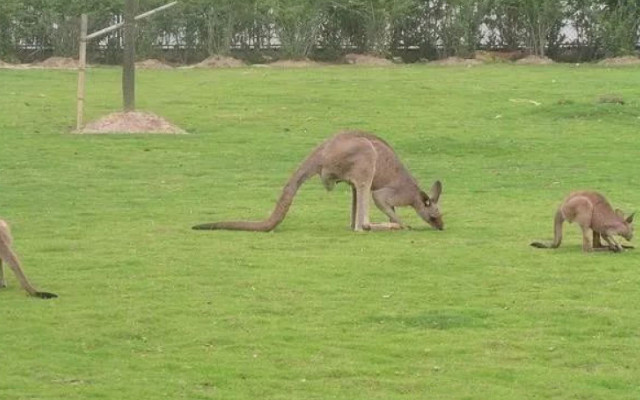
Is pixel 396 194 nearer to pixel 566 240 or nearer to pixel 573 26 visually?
pixel 566 240

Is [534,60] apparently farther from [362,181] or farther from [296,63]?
[362,181]

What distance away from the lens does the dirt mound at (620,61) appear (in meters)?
43.2

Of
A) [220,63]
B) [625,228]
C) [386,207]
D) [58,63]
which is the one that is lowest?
[58,63]

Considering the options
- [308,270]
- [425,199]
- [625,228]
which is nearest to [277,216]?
[425,199]

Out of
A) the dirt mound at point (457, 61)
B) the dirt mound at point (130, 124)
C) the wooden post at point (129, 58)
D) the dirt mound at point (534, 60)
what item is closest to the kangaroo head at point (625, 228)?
the dirt mound at point (130, 124)

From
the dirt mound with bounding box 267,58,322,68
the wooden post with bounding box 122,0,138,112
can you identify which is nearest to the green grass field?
the wooden post with bounding box 122,0,138,112

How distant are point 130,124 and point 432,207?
435 inches

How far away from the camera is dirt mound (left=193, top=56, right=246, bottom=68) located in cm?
4462

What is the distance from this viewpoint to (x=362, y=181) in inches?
637

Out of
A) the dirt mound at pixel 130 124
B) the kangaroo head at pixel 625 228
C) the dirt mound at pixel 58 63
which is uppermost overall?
the kangaroo head at pixel 625 228

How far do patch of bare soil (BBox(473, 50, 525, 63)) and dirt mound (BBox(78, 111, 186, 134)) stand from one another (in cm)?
2063

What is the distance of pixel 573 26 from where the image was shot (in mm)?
47594

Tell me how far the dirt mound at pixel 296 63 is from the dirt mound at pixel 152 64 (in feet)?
10.3

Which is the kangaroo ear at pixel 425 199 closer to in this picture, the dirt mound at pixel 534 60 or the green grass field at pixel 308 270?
the green grass field at pixel 308 270
